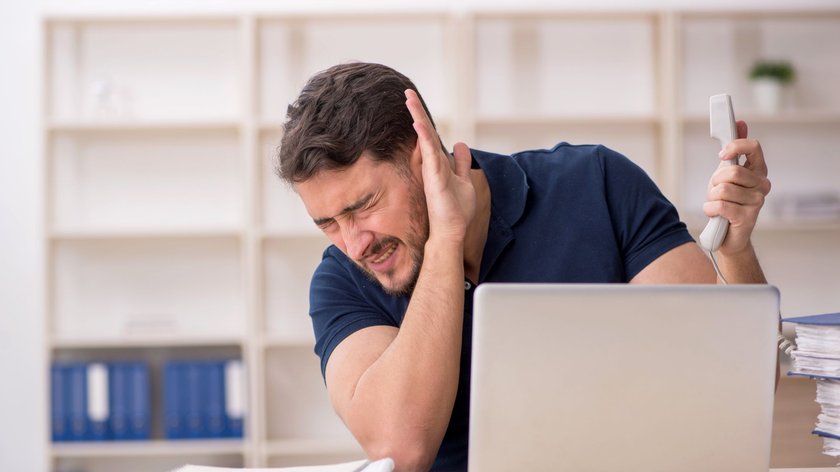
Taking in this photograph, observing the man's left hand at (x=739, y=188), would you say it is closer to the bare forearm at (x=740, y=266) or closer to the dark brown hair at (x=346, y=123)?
the bare forearm at (x=740, y=266)

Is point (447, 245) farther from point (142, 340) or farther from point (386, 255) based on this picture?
point (142, 340)

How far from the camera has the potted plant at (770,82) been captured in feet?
12.2

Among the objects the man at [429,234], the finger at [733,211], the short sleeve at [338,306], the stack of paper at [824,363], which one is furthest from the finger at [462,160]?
the stack of paper at [824,363]

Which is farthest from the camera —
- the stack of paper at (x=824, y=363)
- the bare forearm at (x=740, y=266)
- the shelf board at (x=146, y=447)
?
the shelf board at (x=146, y=447)

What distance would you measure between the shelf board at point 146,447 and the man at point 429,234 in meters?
2.03

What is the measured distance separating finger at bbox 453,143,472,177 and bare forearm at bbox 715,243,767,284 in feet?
1.43

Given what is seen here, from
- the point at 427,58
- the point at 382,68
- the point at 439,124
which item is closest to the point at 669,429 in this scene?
the point at 382,68

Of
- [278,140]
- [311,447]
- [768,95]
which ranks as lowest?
[311,447]

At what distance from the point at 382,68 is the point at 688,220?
2.31m

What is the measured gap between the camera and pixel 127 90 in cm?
387

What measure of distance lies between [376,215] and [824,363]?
0.72 m

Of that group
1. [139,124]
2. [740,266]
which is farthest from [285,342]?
[740,266]

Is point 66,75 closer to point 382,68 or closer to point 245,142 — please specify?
point 245,142

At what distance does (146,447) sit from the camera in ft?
11.6
